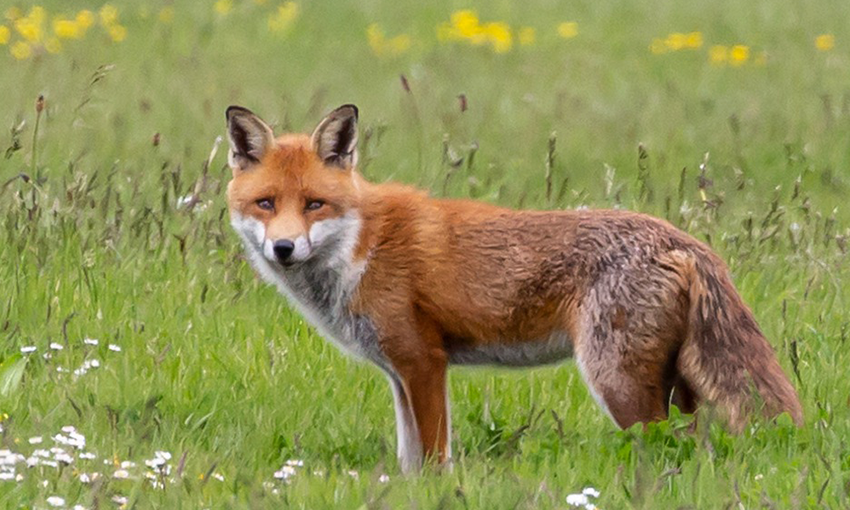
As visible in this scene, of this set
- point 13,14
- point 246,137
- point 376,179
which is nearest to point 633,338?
point 246,137

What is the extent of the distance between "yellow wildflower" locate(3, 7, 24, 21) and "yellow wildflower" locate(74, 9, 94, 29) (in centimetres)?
74

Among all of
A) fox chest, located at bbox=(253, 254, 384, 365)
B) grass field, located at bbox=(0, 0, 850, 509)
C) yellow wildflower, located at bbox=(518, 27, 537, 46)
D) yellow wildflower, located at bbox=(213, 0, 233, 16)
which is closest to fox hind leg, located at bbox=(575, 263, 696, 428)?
grass field, located at bbox=(0, 0, 850, 509)

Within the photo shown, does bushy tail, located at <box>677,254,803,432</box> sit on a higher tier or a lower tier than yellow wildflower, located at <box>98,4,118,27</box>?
lower

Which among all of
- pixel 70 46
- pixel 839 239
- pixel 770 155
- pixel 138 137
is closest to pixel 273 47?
pixel 70 46

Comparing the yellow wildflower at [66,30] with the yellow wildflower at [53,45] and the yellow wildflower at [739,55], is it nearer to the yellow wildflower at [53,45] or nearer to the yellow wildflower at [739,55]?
the yellow wildflower at [53,45]

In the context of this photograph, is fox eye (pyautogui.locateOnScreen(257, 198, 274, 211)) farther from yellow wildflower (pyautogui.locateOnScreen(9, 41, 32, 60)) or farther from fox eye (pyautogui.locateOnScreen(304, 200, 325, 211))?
yellow wildflower (pyautogui.locateOnScreen(9, 41, 32, 60))

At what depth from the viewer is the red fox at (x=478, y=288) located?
213 inches

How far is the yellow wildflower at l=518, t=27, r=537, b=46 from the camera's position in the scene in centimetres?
1655

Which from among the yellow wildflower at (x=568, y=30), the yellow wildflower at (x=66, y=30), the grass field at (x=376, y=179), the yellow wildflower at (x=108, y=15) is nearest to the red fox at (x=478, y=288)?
the grass field at (x=376, y=179)

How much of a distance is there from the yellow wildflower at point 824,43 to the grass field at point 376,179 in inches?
2.3

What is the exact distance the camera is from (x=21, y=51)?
47.3 ft

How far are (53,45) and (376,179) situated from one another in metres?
6.02

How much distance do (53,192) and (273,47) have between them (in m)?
6.85

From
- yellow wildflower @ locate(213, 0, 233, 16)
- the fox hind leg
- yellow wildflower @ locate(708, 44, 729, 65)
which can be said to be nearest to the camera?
the fox hind leg
